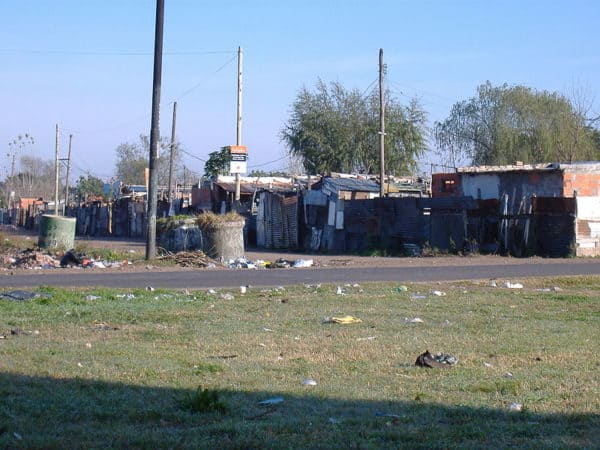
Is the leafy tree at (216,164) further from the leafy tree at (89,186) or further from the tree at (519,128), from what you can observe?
the leafy tree at (89,186)

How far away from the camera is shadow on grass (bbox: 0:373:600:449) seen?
6.20 m

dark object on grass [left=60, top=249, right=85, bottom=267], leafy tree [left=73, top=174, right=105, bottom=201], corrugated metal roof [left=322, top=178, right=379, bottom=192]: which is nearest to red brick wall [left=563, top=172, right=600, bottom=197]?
corrugated metal roof [left=322, top=178, right=379, bottom=192]

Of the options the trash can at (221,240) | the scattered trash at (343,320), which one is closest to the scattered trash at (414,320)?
the scattered trash at (343,320)

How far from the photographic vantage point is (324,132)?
220 feet

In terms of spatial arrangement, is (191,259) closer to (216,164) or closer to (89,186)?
(216,164)

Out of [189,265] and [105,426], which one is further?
[189,265]

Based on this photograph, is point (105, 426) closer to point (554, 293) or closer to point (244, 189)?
point (554, 293)

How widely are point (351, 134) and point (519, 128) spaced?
1231 centimetres

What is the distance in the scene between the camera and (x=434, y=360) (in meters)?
9.71

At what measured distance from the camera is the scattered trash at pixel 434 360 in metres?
9.58

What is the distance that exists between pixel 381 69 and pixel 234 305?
2581cm

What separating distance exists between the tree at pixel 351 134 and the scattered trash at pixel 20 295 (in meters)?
50.3

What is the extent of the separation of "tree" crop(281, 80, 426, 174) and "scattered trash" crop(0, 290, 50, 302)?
50305 mm

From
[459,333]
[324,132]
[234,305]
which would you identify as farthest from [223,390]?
[324,132]
